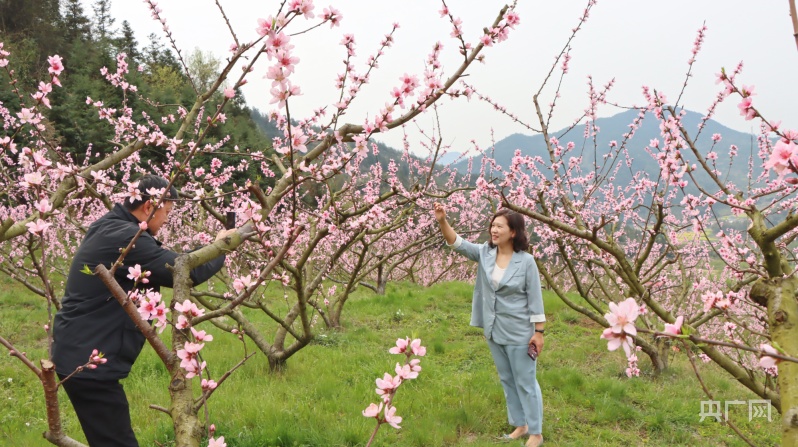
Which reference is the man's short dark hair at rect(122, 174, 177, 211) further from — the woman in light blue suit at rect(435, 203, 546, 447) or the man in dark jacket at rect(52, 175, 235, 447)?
the woman in light blue suit at rect(435, 203, 546, 447)

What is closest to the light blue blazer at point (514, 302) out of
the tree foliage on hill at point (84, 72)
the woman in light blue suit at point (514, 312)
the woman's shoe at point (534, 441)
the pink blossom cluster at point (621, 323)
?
the woman in light blue suit at point (514, 312)

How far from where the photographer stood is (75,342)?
7.50ft

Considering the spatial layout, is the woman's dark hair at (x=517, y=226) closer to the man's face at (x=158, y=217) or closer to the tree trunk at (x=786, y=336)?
the tree trunk at (x=786, y=336)

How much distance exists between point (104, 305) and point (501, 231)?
2.62 metres

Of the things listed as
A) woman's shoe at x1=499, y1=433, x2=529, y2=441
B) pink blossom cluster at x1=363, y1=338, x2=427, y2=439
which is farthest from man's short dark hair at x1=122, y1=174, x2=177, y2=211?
woman's shoe at x1=499, y1=433, x2=529, y2=441

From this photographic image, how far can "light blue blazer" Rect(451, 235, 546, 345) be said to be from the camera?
3.54 meters

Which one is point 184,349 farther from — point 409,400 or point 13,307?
point 13,307

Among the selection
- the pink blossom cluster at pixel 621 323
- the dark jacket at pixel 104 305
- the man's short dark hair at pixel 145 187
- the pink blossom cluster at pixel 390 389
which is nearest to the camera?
the pink blossom cluster at pixel 621 323

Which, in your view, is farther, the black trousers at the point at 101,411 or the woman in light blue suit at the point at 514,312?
the woman in light blue suit at the point at 514,312

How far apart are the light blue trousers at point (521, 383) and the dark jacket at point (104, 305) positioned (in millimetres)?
2309

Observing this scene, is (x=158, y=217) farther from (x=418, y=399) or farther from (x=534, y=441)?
(x=534, y=441)

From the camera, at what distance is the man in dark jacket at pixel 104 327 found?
7.43 feet

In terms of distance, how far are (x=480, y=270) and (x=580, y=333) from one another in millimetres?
4242

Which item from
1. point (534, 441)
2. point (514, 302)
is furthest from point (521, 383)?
point (514, 302)
